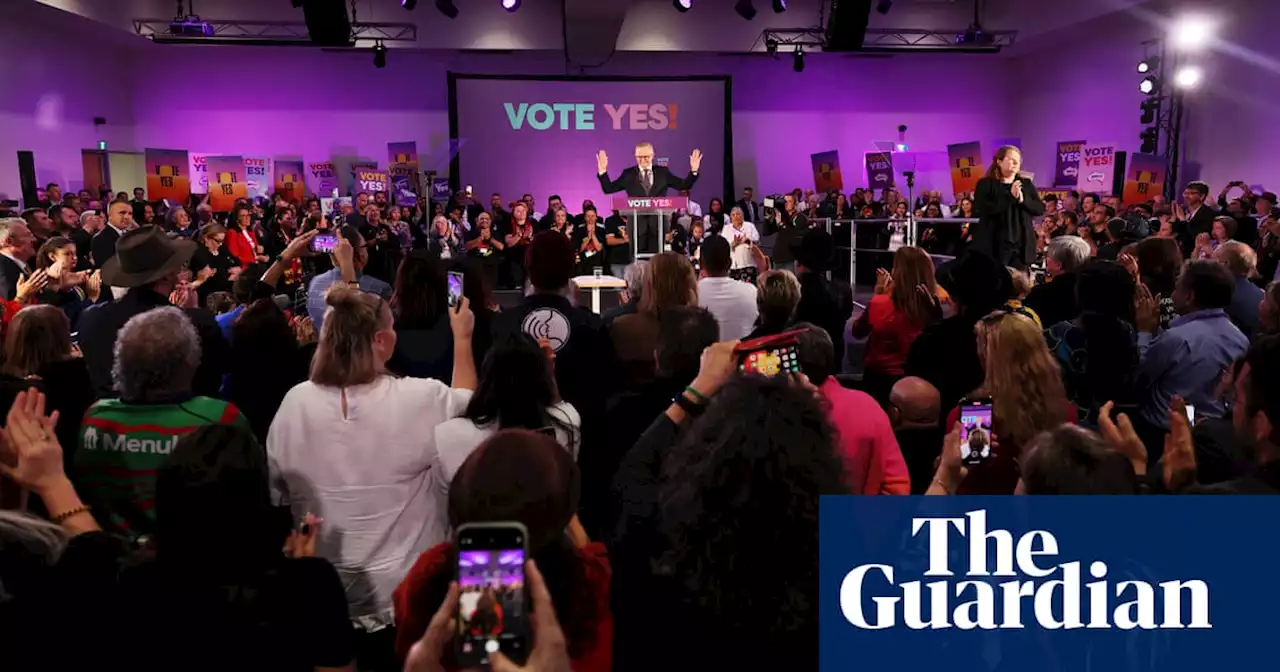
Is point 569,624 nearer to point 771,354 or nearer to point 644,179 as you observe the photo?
point 771,354

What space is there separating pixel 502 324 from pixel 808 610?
187 cm

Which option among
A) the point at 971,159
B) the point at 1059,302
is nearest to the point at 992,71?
the point at 971,159

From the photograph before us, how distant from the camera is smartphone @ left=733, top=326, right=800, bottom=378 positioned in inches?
72.3

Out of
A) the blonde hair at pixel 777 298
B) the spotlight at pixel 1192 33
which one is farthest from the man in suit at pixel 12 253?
the spotlight at pixel 1192 33

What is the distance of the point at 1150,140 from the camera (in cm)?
1162

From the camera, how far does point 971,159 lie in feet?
41.1

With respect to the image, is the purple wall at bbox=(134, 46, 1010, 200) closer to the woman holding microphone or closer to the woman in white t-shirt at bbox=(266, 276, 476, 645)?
the woman holding microphone

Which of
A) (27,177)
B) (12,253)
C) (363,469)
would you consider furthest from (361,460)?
(27,177)

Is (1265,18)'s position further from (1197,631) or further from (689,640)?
(689,640)

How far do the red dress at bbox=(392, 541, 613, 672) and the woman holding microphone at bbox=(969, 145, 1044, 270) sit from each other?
5.07 meters

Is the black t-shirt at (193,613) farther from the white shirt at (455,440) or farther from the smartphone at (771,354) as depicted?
the smartphone at (771,354)

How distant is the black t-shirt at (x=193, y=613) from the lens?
3.84ft

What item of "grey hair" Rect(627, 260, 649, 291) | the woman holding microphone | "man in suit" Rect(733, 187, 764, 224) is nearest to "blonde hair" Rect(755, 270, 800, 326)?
"grey hair" Rect(627, 260, 649, 291)

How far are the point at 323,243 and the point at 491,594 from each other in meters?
3.63
